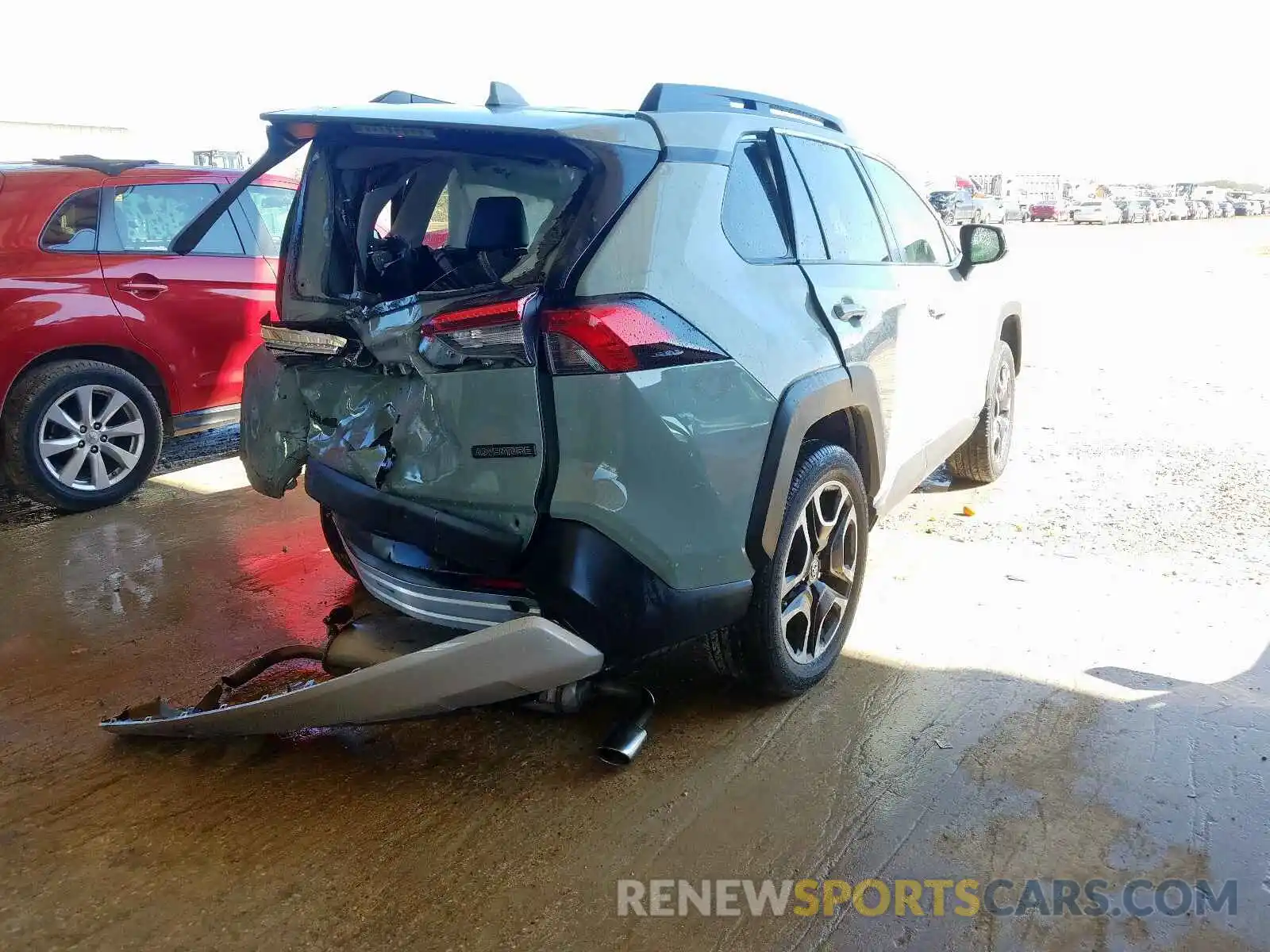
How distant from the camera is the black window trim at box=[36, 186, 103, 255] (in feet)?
17.2

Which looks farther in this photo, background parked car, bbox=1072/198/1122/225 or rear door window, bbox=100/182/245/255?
background parked car, bbox=1072/198/1122/225

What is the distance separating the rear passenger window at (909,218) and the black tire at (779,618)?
4.12 feet

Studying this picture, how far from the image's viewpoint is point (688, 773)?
292cm

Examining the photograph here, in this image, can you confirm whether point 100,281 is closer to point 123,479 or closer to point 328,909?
point 123,479

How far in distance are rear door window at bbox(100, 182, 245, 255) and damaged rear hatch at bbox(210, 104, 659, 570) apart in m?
2.61

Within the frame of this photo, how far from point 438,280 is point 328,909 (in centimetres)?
193

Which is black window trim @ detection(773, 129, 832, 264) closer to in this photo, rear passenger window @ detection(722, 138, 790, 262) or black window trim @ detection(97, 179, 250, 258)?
rear passenger window @ detection(722, 138, 790, 262)

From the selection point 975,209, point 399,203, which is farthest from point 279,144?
point 975,209

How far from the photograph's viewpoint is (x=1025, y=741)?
3.06 meters

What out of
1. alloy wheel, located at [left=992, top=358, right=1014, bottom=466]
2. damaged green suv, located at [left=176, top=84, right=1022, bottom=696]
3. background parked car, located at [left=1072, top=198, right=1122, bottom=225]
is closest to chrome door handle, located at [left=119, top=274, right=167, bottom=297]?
damaged green suv, located at [left=176, top=84, right=1022, bottom=696]

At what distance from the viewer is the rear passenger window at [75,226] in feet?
17.4

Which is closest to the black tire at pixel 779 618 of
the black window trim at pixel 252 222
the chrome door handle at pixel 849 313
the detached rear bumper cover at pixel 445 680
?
the chrome door handle at pixel 849 313

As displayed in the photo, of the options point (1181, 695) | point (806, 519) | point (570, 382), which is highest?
point (570, 382)

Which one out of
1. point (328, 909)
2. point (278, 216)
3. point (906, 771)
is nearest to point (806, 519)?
point (906, 771)
